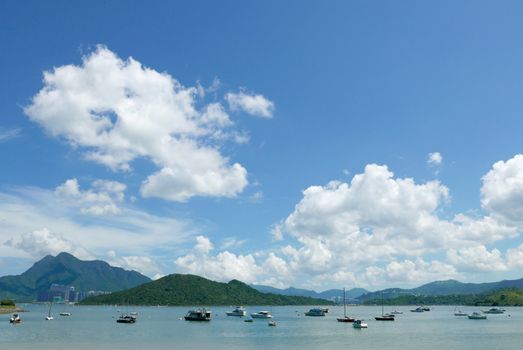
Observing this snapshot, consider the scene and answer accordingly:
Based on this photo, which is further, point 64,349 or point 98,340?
point 98,340

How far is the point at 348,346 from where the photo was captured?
298ft

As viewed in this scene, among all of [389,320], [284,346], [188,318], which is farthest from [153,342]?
[389,320]

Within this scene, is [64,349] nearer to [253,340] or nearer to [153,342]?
[153,342]

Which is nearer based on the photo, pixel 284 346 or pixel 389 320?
pixel 284 346

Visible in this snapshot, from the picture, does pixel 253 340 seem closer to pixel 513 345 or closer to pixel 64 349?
pixel 64 349

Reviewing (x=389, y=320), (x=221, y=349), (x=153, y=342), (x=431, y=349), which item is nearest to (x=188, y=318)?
(x=389, y=320)

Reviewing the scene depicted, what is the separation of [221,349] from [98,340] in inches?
1146

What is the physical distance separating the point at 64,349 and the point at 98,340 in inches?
749

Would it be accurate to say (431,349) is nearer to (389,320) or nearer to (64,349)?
(64,349)

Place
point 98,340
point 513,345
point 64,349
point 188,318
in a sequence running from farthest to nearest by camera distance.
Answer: point 188,318 < point 98,340 < point 513,345 < point 64,349

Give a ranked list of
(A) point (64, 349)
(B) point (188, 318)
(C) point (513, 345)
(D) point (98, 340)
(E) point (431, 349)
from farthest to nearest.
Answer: (B) point (188, 318), (D) point (98, 340), (C) point (513, 345), (E) point (431, 349), (A) point (64, 349)

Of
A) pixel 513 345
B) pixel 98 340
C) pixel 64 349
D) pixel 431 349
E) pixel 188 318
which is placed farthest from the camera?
pixel 188 318

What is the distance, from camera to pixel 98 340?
323 ft

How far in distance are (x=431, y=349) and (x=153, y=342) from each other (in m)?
49.9
